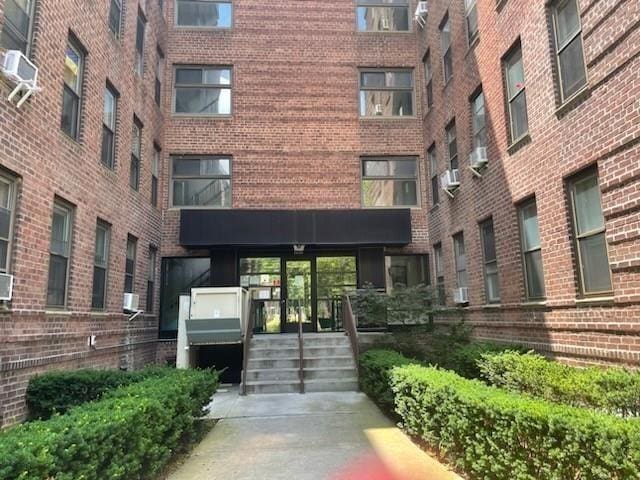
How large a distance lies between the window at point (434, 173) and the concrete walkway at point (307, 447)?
6666mm

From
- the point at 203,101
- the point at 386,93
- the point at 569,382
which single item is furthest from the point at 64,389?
the point at 386,93

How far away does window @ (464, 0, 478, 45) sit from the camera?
10344 mm

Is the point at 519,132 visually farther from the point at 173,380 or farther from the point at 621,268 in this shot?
the point at 173,380

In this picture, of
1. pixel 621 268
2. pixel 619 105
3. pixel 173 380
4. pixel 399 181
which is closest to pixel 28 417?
pixel 173 380

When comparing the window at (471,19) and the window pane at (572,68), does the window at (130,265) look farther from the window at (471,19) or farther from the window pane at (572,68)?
the window pane at (572,68)

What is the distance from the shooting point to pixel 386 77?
14547 mm

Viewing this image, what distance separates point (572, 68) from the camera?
6875 millimetres

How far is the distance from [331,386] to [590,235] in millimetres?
5519

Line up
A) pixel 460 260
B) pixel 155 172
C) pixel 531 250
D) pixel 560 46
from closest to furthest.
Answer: pixel 560 46 < pixel 531 250 < pixel 460 260 < pixel 155 172

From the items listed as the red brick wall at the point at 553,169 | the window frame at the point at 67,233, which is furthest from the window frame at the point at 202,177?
the red brick wall at the point at 553,169

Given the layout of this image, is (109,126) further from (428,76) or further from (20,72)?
(428,76)

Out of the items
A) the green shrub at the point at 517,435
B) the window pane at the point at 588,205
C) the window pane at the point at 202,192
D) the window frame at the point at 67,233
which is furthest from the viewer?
the window pane at the point at 202,192

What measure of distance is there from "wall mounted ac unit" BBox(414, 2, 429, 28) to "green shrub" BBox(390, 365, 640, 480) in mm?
11587

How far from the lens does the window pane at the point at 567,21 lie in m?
6.81
